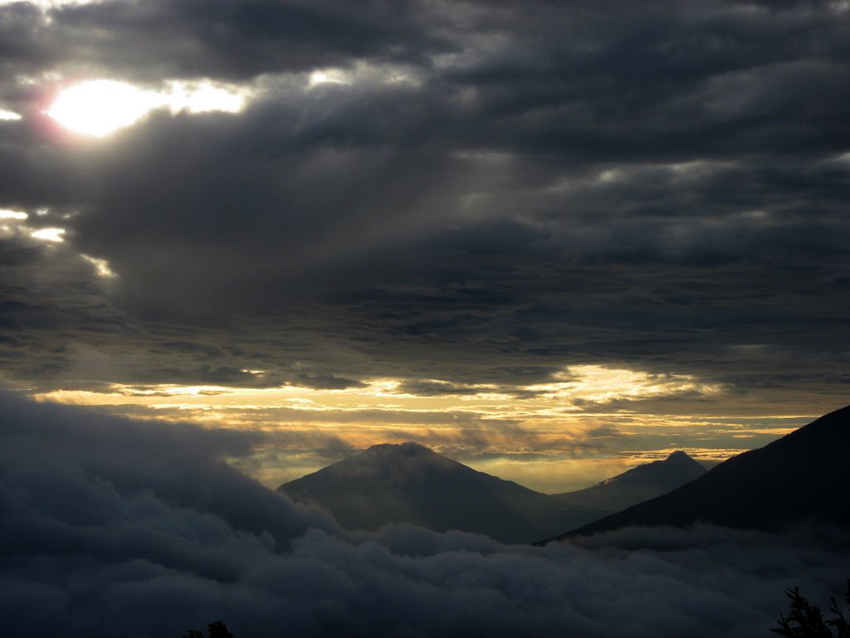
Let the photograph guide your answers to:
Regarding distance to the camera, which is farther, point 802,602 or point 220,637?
point 220,637

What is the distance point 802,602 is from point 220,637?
42513mm

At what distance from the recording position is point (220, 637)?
64875 millimetres

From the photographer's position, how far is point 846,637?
4119cm

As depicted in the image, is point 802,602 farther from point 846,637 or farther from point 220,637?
point 220,637

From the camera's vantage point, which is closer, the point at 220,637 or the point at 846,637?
the point at 846,637

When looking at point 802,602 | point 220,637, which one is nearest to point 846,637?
point 802,602

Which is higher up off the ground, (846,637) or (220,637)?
(846,637)

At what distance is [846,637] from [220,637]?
44259mm

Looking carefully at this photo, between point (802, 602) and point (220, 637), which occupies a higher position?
point (802, 602)

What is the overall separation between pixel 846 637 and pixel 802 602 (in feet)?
7.98
